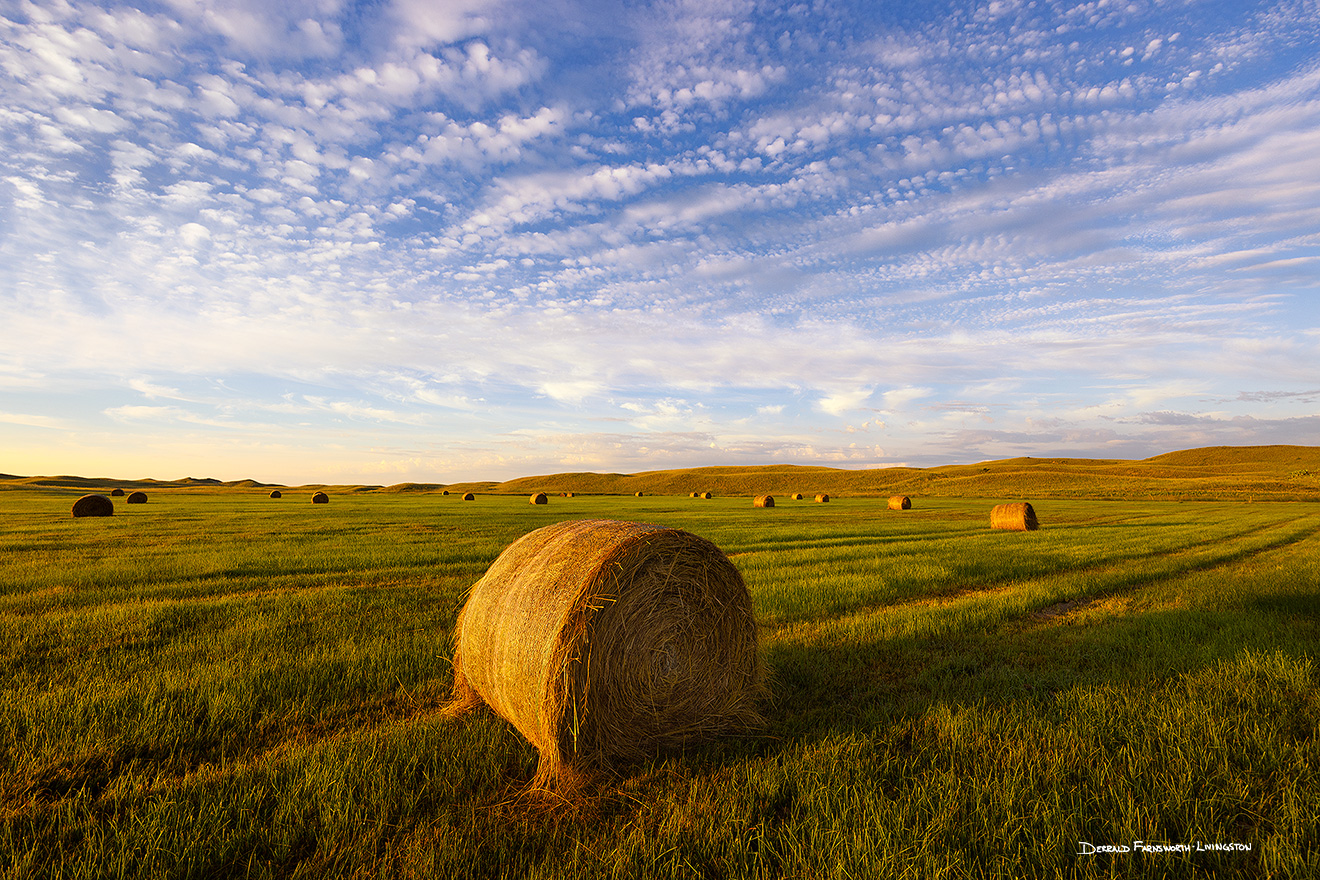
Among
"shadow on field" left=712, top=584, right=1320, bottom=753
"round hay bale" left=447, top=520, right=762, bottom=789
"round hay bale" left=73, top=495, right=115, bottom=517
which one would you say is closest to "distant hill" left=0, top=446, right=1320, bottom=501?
"round hay bale" left=73, top=495, right=115, bottom=517

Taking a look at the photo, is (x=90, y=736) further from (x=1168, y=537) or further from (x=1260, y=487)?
(x=1260, y=487)

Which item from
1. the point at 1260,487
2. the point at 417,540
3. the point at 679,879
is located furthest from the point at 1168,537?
the point at 1260,487

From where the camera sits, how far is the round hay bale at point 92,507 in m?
29.6

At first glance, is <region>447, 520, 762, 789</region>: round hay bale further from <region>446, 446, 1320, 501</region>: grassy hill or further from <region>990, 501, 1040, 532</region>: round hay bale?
<region>446, 446, 1320, 501</region>: grassy hill

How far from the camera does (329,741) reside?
459 centimetres

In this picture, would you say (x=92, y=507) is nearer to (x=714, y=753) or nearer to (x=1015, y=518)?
(x=714, y=753)

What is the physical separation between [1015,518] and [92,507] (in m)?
45.7

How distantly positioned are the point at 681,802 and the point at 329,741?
2.85 meters

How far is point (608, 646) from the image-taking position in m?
5.01

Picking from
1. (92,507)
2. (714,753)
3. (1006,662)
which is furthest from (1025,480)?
(92,507)

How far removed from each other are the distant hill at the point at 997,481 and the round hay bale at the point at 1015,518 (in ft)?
136

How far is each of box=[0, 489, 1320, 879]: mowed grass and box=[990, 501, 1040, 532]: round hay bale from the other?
1663 cm

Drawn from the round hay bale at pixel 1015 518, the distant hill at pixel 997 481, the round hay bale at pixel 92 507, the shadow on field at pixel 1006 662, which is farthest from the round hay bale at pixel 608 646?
the distant hill at pixel 997 481

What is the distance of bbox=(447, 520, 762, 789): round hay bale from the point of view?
4.68 m
